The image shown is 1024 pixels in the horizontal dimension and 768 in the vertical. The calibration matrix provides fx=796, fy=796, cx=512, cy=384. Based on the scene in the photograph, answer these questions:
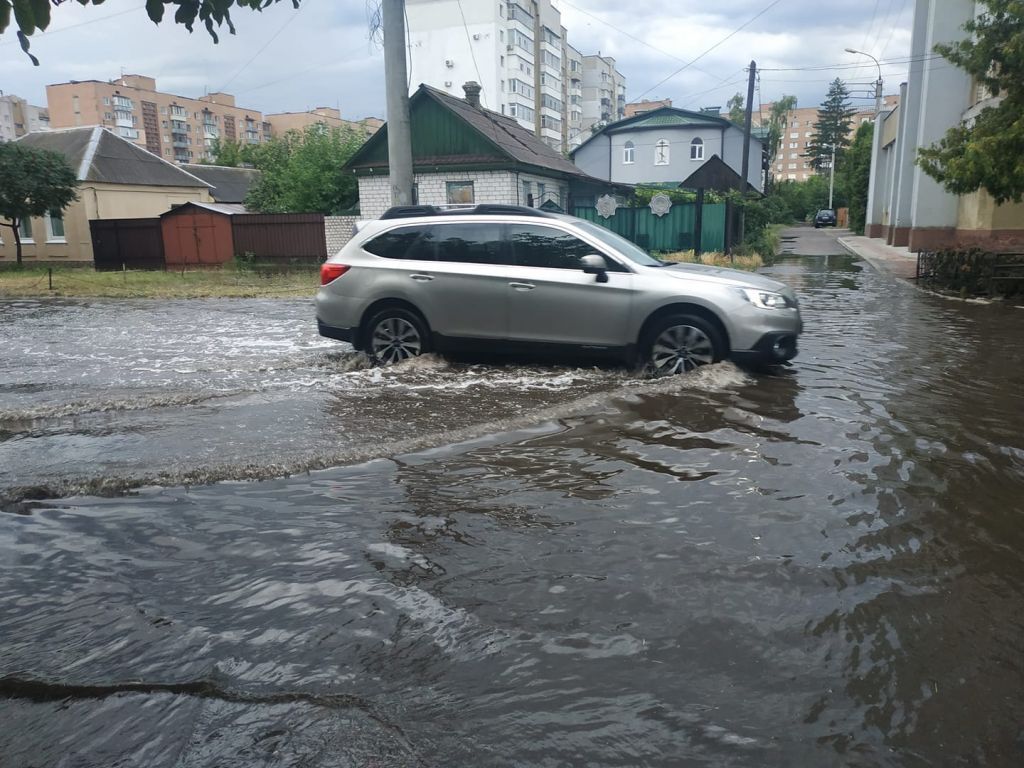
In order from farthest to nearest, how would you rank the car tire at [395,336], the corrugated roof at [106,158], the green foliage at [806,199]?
1. the green foliage at [806,199]
2. the corrugated roof at [106,158]
3. the car tire at [395,336]

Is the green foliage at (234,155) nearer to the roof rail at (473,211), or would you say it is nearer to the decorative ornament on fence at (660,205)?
the decorative ornament on fence at (660,205)

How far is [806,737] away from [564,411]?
14.3 feet

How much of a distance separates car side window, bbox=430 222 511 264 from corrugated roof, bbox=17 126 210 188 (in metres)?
32.3

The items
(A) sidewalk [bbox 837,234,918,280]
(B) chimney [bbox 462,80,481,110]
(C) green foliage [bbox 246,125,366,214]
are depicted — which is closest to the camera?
(A) sidewalk [bbox 837,234,918,280]

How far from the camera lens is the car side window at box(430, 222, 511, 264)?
8.34 metres

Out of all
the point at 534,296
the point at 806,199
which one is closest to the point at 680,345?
the point at 534,296

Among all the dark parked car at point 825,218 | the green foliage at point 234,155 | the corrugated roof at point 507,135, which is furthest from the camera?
the dark parked car at point 825,218

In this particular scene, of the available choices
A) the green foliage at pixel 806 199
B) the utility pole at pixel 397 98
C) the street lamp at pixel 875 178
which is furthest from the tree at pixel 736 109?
A: the utility pole at pixel 397 98

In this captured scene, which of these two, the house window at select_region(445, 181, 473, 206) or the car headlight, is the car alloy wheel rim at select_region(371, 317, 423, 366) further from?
the house window at select_region(445, 181, 473, 206)

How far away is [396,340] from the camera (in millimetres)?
8633

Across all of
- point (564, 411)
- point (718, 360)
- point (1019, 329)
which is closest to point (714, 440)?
point (564, 411)

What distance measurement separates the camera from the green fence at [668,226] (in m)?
23.7

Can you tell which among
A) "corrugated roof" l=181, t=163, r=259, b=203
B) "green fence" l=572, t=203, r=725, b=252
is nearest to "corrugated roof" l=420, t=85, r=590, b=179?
"green fence" l=572, t=203, r=725, b=252

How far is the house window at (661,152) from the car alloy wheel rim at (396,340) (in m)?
51.4
